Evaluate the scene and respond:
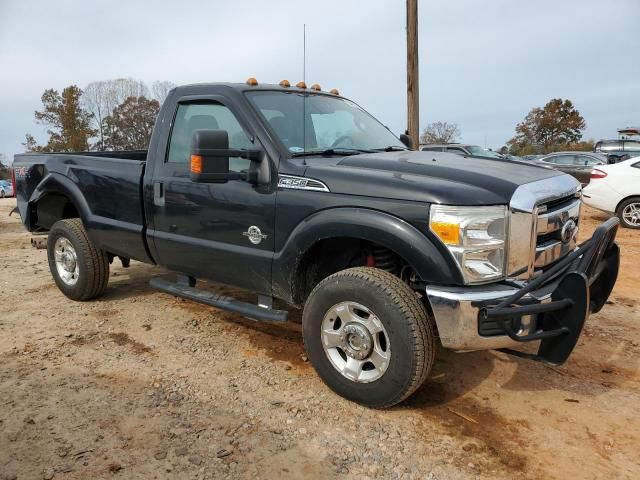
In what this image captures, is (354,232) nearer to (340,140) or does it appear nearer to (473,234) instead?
(473,234)

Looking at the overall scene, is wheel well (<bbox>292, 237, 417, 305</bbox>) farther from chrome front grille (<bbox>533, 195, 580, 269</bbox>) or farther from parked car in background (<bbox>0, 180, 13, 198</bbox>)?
parked car in background (<bbox>0, 180, 13, 198</bbox>)

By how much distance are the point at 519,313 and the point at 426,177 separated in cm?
89

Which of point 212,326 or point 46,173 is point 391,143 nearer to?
point 212,326

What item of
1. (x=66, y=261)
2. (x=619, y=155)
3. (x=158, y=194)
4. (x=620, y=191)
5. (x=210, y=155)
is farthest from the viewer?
(x=619, y=155)

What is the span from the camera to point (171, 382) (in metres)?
3.33

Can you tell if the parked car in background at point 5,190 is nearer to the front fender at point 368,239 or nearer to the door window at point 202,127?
the door window at point 202,127

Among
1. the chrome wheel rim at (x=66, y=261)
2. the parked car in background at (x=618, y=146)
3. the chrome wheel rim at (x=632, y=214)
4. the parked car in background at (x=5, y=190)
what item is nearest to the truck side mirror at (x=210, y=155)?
the chrome wheel rim at (x=66, y=261)

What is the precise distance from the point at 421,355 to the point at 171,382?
169 centimetres

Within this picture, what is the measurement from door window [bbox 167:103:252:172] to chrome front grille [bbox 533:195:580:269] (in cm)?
190

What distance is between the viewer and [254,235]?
3396 mm

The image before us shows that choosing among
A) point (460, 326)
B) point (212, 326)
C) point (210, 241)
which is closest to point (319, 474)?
point (460, 326)

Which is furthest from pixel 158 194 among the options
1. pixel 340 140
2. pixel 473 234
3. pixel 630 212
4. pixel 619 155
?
pixel 619 155

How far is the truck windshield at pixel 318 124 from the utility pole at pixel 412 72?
19.3 ft

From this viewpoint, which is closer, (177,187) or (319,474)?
(319,474)
